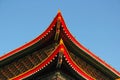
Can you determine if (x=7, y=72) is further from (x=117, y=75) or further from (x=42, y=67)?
(x=117, y=75)

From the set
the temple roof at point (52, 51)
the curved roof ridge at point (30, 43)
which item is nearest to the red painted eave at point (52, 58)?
the temple roof at point (52, 51)

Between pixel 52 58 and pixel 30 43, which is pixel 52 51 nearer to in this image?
pixel 30 43

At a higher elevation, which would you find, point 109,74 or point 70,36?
point 70,36

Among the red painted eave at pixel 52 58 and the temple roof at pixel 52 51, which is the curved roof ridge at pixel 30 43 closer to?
the temple roof at pixel 52 51

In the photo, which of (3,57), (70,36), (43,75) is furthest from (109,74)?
(3,57)

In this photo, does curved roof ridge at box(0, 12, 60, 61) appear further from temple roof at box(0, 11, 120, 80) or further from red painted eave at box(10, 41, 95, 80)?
red painted eave at box(10, 41, 95, 80)

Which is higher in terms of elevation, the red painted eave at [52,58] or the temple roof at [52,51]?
the temple roof at [52,51]

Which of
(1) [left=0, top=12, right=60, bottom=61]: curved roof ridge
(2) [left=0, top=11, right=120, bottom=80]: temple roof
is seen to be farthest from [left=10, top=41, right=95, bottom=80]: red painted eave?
(1) [left=0, top=12, right=60, bottom=61]: curved roof ridge

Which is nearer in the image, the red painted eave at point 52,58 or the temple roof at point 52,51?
the red painted eave at point 52,58

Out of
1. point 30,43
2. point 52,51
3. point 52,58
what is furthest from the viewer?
point 30,43

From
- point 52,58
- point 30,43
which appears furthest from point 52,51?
point 52,58

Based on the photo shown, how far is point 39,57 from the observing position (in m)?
21.8

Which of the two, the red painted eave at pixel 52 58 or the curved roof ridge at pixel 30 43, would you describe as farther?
the curved roof ridge at pixel 30 43

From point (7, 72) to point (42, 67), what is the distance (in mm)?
5634
